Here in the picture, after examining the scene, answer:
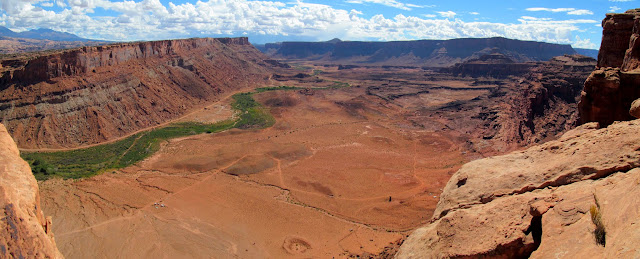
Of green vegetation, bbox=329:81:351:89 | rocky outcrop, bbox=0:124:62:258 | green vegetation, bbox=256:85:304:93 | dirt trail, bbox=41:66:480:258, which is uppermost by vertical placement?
green vegetation, bbox=329:81:351:89

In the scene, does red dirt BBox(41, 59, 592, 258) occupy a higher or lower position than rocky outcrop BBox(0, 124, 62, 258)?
lower

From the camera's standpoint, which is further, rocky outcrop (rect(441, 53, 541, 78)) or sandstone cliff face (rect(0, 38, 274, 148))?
rocky outcrop (rect(441, 53, 541, 78))

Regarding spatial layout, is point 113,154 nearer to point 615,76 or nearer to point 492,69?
point 615,76

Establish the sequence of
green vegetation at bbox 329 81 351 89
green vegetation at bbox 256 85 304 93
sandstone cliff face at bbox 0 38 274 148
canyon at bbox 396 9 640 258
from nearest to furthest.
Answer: canyon at bbox 396 9 640 258 < sandstone cliff face at bbox 0 38 274 148 < green vegetation at bbox 256 85 304 93 < green vegetation at bbox 329 81 351 89

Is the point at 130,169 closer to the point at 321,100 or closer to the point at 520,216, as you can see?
the point at 520,216

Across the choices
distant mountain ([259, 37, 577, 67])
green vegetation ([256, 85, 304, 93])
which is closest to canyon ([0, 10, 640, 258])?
green vegetation ([256, 85, 304, 93])

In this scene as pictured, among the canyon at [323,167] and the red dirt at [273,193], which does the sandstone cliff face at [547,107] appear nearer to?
the canyon at [323,167]

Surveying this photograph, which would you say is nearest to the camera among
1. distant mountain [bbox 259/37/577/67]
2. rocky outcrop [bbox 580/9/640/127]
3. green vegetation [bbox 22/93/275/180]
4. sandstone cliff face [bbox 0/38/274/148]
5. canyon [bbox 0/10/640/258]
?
canyon [bbox 0/10/640/258]

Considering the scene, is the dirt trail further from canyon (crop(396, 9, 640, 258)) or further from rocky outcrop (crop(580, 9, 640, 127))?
rocky outcrop (crop(580, 9, 640, 127))
